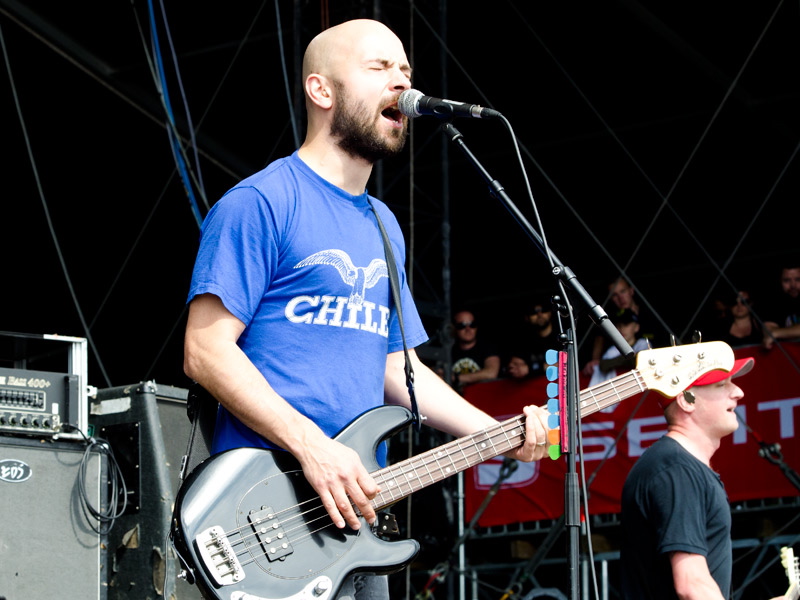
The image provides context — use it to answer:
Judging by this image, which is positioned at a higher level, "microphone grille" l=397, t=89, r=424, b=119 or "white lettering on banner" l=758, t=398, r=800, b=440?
"white lettering on banner" l=758, t=398, r=800, b=440

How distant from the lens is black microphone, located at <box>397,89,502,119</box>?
108 inches

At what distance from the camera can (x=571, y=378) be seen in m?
2.51

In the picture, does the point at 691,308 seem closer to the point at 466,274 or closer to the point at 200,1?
the point at 466,274

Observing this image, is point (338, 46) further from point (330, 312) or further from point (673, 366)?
point (673, 366)

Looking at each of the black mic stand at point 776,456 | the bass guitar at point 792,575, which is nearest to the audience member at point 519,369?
the black mic stand at point 776,456

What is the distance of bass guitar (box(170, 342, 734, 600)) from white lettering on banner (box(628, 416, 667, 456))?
16.3 feet

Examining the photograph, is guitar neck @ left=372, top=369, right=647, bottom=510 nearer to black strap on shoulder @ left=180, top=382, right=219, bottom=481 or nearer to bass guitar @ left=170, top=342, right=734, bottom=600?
bass guitar @ left=170, top=342, right=734, bottom=600

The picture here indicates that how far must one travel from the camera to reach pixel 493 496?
806cm

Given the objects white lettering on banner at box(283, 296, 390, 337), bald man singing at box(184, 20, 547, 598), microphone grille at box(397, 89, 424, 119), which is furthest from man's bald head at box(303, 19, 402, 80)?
white lettering on banner at box(283, 296, 390, 337)

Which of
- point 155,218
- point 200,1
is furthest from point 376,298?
point 155,218

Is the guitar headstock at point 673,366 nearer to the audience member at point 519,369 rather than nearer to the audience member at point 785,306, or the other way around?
the audience member at point 785,306

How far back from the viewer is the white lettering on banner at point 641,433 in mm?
7477

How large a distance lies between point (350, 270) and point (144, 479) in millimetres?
1887

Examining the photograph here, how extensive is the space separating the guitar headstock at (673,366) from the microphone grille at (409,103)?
1.01 m
